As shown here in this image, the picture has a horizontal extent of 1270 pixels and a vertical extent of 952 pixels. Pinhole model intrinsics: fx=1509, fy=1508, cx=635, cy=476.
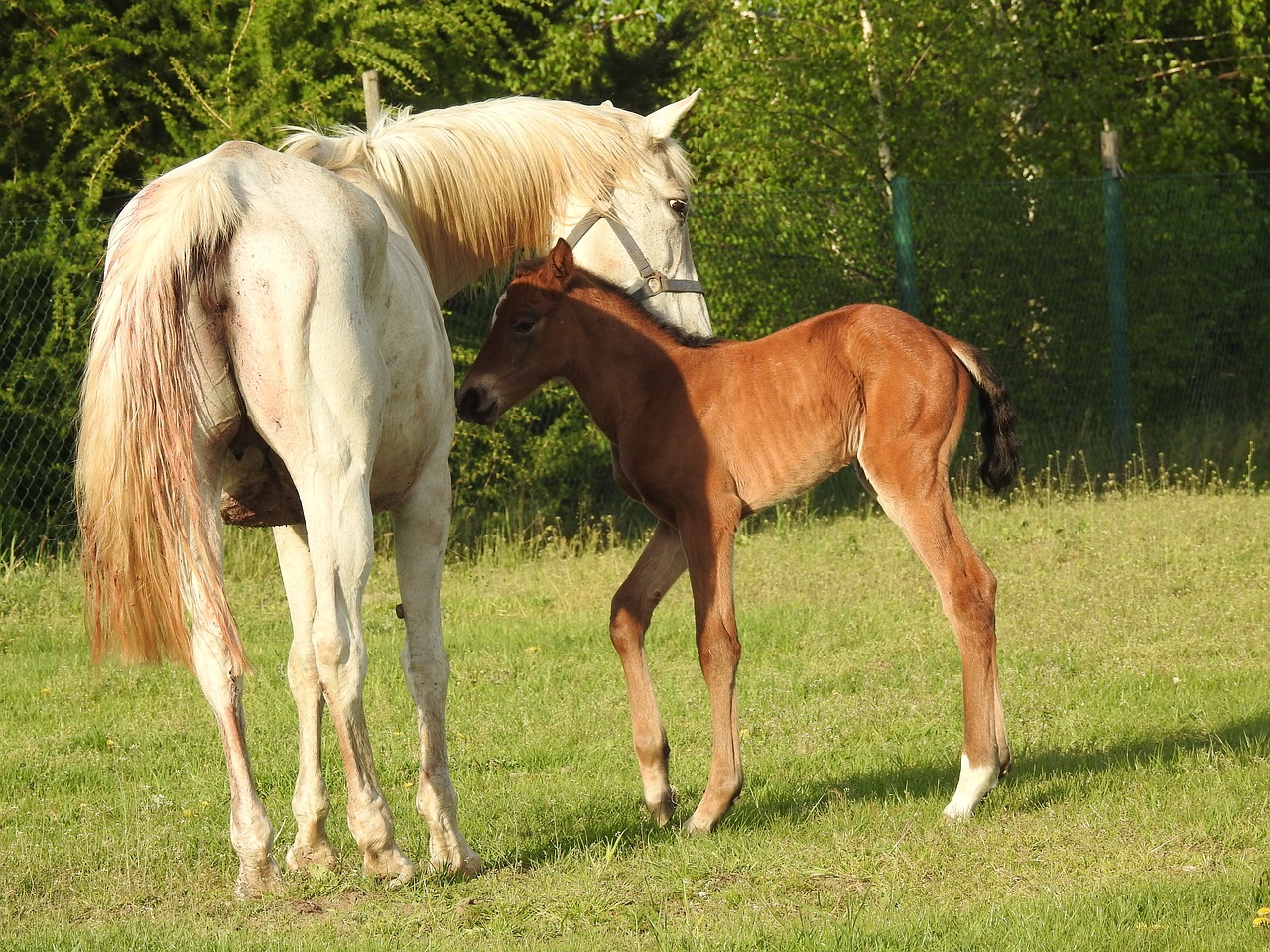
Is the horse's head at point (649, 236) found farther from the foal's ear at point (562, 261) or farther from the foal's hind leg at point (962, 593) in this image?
the foal's hind leg at point (962, 593)

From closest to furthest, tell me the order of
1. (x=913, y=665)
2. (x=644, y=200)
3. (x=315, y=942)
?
1. (x=315, y=942)
2. (x=644, y=200)
3. (x=913, y=665)

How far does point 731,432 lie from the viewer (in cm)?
490

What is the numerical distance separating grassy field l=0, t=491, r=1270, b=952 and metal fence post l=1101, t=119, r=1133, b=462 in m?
3.01

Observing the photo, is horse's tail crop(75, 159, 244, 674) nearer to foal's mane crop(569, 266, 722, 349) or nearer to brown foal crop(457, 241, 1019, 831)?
brown foal crop(457, 241, 1019, 831)

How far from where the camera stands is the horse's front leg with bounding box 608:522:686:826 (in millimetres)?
4766

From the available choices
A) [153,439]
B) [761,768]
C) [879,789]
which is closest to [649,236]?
[761,768]

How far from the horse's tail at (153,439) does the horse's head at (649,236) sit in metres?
1.91


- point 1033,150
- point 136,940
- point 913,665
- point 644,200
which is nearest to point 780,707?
point 913,665

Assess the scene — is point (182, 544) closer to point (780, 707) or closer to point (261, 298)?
point (261, 298)

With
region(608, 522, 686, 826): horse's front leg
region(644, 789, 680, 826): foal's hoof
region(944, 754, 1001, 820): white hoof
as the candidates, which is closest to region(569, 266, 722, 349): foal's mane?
region(608, 522, 686, 826): horse's front leg

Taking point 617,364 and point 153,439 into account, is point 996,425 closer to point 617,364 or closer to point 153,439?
point 617,364

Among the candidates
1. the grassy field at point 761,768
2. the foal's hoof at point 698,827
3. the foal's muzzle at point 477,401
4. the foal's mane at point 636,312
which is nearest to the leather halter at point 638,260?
the foal's mane at point 636,312

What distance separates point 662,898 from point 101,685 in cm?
399

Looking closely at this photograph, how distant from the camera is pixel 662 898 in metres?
3.92
